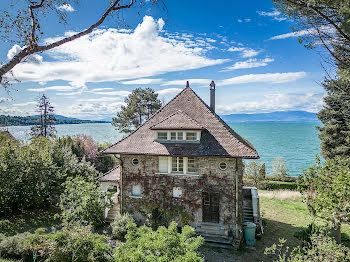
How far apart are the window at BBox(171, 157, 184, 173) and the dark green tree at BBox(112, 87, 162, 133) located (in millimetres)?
28872

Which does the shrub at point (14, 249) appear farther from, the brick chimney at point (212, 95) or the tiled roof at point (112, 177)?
the brick chimney at point (212, 95)

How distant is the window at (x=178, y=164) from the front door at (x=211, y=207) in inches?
83.0

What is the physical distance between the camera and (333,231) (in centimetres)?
1132

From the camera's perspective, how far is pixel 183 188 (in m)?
14.4

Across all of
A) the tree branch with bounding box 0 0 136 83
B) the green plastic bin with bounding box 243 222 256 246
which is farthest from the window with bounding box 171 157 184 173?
the tree branch with bounding box 0 0 136 83

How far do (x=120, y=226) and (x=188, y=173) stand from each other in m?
5.33

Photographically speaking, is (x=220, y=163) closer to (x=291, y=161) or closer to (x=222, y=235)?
(x=222, y=235)

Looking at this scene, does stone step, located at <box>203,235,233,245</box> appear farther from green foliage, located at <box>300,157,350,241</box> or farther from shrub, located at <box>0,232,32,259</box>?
shrub, located at <box>0,232,32,259</box>

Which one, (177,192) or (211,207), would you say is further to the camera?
(177,192)

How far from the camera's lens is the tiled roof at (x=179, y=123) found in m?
14.2

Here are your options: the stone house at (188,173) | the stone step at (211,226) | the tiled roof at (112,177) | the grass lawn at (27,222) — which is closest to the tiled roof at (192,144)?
the stone house at (188,173)

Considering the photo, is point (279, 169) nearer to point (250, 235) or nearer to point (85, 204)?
point (250, 235)

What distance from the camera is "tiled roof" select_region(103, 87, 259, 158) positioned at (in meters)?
13.6

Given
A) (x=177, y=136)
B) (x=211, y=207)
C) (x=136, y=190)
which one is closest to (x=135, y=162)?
(x=136, y=190)
